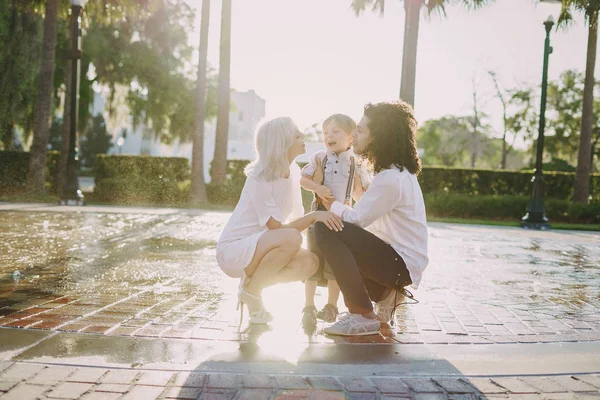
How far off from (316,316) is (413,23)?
42.9 feet

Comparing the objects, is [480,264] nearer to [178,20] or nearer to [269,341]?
[269,341]

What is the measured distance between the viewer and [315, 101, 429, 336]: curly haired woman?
3918 millimetres

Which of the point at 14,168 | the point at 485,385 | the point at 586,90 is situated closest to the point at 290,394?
the point at 485,385

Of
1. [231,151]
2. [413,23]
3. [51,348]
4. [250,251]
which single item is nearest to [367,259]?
[250,251]

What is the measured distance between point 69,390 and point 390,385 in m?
1.49

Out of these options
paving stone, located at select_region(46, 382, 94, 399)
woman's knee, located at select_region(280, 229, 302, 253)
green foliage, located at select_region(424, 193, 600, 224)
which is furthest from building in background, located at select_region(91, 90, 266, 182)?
green foliage, located at select_region(424, 193, 600, 224)

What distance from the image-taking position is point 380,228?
4176 mm

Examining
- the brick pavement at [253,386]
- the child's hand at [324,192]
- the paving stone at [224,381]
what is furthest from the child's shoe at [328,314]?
the paving stone at [224,381]

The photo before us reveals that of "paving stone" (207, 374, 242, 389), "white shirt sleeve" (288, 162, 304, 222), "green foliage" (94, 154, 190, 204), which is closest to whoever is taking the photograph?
"paving stone" (207, 374, 242, 389)

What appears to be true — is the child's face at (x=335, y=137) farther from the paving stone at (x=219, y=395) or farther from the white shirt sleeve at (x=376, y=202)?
the paving stone at (x=219, y=395)

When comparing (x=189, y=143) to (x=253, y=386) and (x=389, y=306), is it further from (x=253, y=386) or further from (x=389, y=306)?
(x=253, y=386)

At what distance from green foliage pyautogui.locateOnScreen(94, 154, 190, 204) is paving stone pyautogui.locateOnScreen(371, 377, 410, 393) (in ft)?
54.7

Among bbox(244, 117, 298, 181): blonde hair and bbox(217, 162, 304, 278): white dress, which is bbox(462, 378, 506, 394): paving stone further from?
bbox(244, 117, 298, 181): blonde hair

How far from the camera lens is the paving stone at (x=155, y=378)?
2.97 metres
